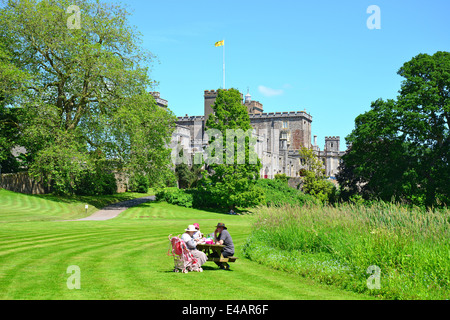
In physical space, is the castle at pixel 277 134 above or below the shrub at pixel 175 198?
above

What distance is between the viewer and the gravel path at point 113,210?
133ft

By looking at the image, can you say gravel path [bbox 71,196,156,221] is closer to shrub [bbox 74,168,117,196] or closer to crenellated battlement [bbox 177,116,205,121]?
shrub [bbox 74,168,117,196]

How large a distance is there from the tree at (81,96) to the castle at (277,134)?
165 ft

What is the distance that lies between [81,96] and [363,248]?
3875 cm

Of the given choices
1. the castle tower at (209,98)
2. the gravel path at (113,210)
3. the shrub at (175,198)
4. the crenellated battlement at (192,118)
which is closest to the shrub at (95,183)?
the gravel path at (113,210)

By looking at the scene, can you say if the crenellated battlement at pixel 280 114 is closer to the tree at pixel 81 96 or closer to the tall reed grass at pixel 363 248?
the tree at pixel 81 96

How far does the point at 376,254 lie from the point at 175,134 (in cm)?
6970

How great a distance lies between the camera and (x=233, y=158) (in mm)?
54625

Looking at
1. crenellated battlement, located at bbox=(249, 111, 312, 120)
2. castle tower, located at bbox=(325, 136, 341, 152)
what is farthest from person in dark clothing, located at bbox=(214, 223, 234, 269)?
castle tower, located at bbox=(325, 136, 341, 152)

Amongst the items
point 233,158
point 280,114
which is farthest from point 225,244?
point 280,114

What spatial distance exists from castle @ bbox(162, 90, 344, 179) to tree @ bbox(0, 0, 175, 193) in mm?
50250

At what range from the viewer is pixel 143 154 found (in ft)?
154

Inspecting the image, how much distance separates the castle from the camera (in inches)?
4112
